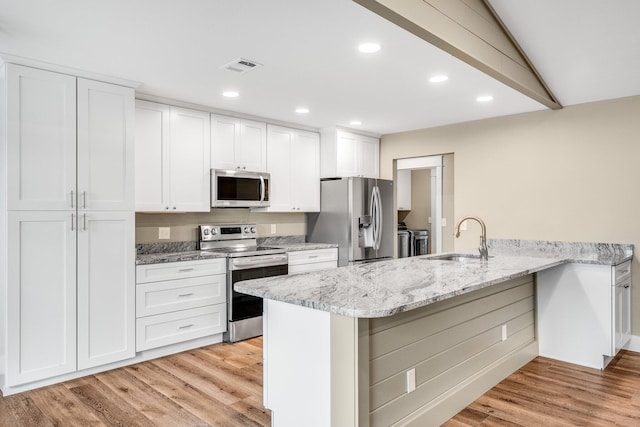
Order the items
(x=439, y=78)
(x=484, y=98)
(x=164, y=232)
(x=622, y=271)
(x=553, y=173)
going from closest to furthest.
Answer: (x=439, y=78) → (x=622, y=271) → (x=484, y=98) → (x=164, y=232) → (x=553, y=173)

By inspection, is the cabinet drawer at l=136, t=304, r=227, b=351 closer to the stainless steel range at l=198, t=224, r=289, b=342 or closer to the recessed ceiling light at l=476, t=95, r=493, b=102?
the stainless steel range at l=198, t=224, r=289, b=342

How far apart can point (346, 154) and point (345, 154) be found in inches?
0.7

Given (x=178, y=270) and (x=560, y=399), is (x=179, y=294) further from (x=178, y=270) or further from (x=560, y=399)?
(x=560, y=399)

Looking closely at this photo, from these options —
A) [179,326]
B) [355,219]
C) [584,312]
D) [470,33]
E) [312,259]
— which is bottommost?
[179,326]

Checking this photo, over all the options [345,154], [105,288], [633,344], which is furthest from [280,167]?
[633,344]

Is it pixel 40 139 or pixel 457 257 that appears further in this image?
pixel 457 257

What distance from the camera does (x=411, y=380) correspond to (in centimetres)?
226

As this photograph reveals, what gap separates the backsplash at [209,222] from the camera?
13.2 feet

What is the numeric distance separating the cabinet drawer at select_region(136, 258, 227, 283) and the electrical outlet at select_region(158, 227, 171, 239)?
1.77 feet

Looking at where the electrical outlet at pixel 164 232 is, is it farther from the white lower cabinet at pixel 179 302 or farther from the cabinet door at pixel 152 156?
the white lower cabinet at pixel 179 302

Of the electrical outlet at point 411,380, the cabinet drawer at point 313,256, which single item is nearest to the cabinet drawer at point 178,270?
the cabinet drawer at point 313,256

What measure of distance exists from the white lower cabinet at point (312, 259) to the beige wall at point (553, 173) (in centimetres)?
148

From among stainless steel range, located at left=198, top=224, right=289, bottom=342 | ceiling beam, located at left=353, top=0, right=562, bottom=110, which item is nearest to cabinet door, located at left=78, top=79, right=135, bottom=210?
stainless steel range, located at left=198, top=224, right=289, bottom=342

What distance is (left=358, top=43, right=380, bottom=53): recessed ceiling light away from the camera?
2586mm
